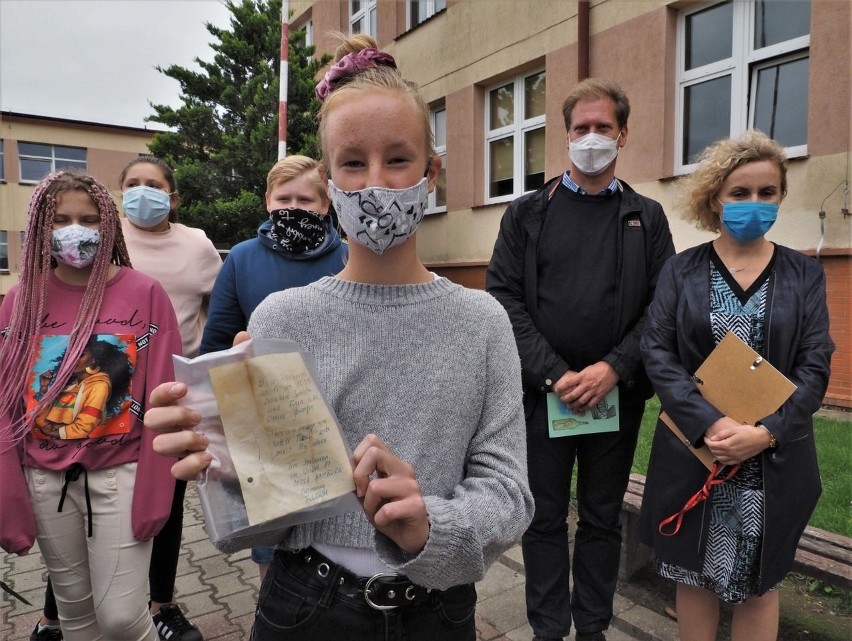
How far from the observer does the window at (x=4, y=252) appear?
943 inches

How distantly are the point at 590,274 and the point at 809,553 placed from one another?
1.45m

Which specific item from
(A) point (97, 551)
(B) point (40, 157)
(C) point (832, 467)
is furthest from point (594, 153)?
(B) point (40, 157)

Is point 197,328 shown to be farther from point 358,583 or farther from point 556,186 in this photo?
point 358,583

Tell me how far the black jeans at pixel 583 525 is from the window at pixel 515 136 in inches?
289

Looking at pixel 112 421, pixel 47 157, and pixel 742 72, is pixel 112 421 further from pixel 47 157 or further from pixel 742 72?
pixel 47 157

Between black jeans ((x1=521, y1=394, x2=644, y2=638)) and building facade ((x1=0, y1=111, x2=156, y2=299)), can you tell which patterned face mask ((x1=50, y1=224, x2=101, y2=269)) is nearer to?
black jeans ((x1=521, y1=394, x2=644, y2=638))

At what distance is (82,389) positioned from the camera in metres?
2.10

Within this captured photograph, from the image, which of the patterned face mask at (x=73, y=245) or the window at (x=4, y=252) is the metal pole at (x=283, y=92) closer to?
the patterned face mask at (x=73, y=245)

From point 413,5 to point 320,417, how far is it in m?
12.3

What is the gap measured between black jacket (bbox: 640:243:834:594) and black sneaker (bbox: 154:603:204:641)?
212cm

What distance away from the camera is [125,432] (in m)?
2.15

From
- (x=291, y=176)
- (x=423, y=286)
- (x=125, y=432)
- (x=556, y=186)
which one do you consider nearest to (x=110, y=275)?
(x=125, y=432)

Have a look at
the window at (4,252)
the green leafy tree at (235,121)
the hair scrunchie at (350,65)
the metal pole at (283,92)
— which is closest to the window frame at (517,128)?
the metal pole at (283,92)

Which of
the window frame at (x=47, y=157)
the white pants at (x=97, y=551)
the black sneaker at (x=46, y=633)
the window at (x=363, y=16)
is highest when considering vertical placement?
the window at (x=363, y=16)
